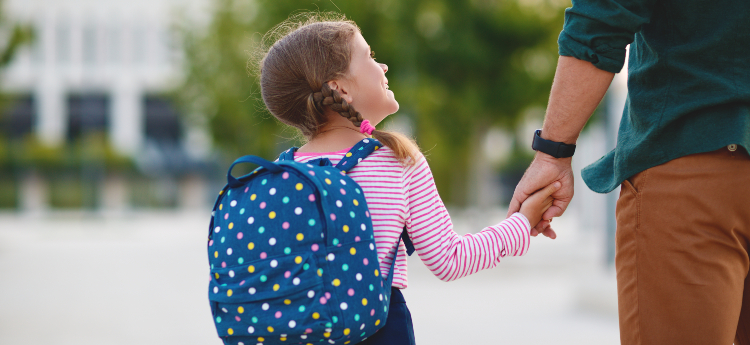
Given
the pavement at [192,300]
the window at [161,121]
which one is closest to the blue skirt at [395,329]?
the pavement at [192,300]

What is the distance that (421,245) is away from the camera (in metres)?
1.77

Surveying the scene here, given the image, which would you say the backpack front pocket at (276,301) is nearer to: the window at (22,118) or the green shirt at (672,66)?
the green shirt at (672,66)

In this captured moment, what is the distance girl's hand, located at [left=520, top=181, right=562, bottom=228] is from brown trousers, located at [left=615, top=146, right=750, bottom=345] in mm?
358

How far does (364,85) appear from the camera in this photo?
6.11ft

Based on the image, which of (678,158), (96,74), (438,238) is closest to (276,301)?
(438,238)

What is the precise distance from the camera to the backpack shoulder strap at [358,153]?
1.72 metres

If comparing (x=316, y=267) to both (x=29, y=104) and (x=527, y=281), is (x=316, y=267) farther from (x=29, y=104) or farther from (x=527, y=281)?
(x=29, y=104)

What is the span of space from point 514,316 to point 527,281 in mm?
2935

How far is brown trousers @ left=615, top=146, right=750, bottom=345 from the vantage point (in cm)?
162

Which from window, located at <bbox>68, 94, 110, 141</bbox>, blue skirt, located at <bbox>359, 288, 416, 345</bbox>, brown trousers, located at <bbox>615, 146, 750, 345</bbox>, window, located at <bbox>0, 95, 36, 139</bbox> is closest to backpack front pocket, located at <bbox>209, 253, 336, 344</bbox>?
blue skirt, located at <bbox>359, 288, 416, 345</bbox>

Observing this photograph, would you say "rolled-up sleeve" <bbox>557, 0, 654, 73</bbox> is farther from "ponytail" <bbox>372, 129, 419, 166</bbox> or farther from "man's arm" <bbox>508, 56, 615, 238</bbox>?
"ponytail" <bbox>372, 129, 419, 166</bbox>

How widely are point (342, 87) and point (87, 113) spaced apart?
Answer: 4416 centimetres

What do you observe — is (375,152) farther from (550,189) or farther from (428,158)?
(428,158)

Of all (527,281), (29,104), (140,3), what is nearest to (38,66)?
(29,104)
